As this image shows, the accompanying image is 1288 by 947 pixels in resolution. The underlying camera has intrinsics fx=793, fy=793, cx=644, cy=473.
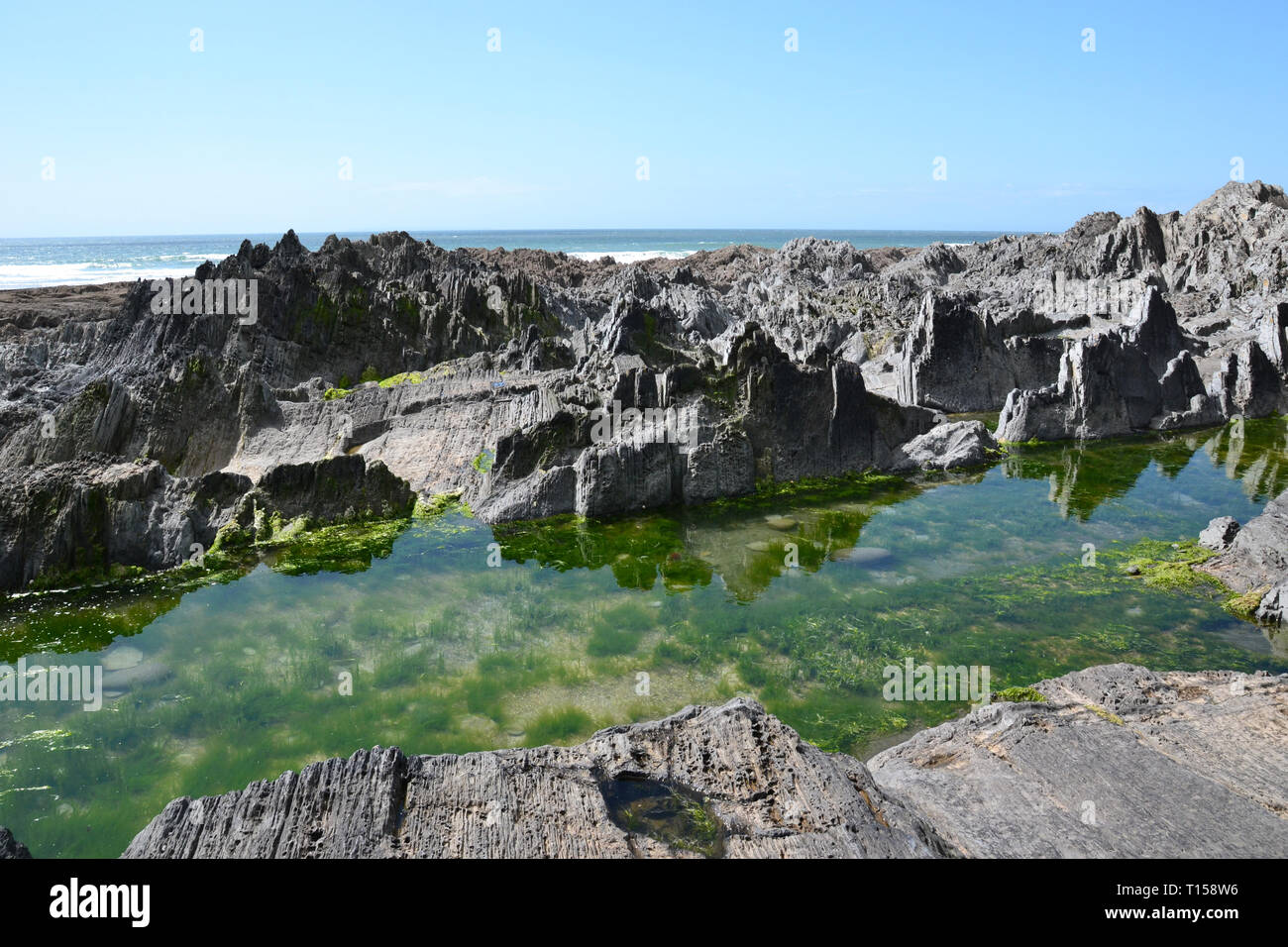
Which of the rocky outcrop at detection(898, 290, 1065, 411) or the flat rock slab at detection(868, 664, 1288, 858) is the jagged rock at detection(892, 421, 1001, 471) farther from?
the flat rock slab at detection(868, 664, 1288, 858)

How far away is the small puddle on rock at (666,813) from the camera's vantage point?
734 cm

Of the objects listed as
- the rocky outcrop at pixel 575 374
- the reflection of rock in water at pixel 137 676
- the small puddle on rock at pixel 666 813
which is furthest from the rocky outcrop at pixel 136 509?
the small puddle on rock at pixel 666 813

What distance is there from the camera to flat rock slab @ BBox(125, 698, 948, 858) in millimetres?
6832

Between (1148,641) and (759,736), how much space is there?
909cm

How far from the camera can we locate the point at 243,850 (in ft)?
21.8

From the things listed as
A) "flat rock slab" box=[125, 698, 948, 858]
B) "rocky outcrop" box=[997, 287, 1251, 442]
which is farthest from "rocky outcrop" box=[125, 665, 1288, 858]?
"rocky outcrop" box=[997, 287, 1251, 442]

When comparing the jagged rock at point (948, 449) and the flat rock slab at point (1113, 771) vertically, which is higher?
the jagged rock at point (948, 449)

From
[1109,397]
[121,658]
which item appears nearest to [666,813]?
[121,658]

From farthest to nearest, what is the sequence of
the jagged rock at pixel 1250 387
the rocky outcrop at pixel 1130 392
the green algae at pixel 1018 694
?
the jagged rock at pixel 1250 387 < the rocky outcrop at pixel 1130 392 < the green algae at pixel 1018 694

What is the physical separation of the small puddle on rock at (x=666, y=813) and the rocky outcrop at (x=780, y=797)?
0.02m

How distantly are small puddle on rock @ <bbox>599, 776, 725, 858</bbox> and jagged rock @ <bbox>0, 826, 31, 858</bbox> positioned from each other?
4.93 m

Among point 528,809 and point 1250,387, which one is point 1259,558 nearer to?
point 528,809

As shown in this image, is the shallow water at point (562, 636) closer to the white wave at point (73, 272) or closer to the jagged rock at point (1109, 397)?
the jagged rock at point (1109, 397)
